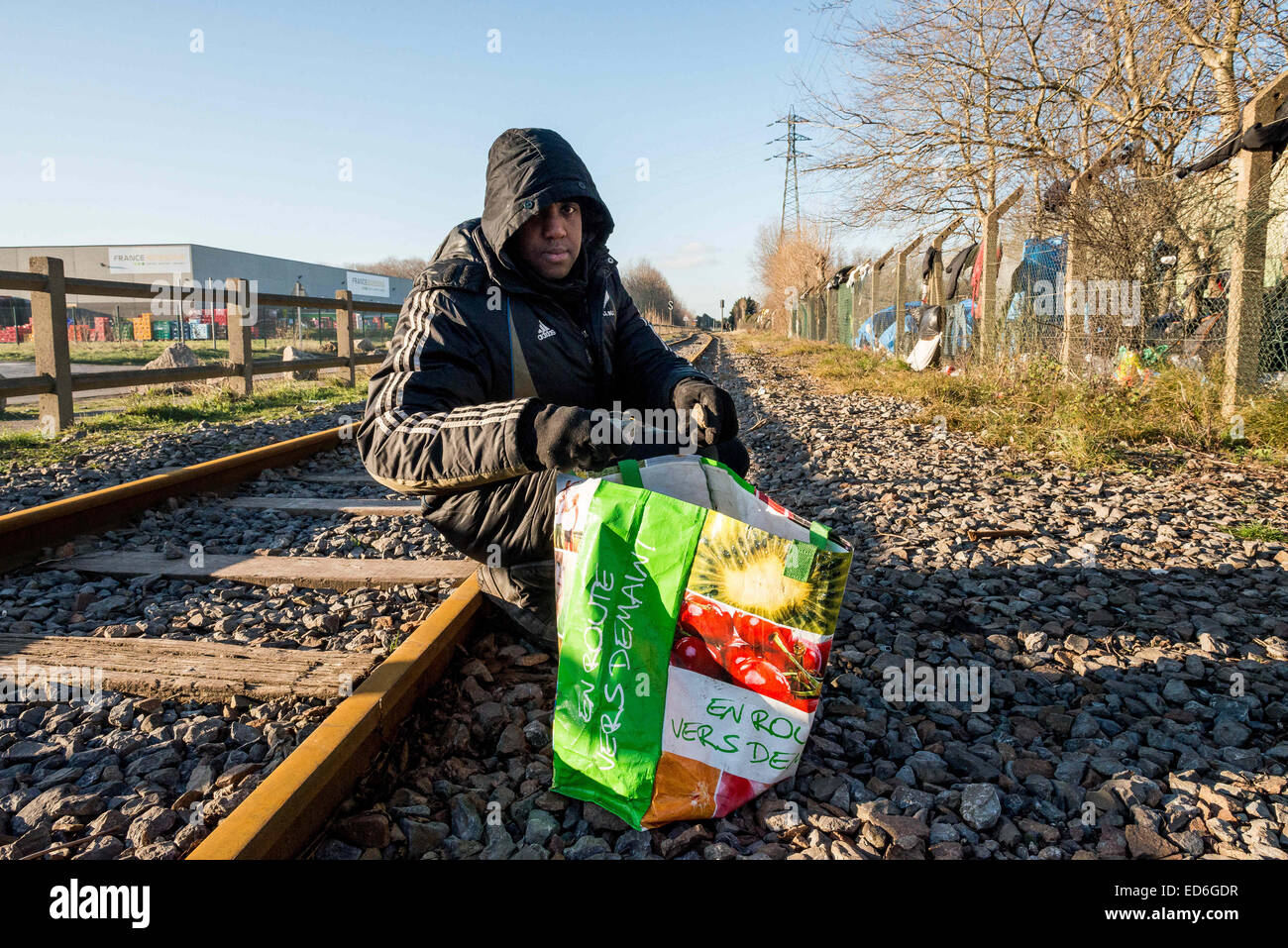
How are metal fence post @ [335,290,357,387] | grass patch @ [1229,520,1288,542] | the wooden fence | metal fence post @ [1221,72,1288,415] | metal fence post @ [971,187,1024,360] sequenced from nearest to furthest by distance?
grass patch @ [1229,520,1288,542]
metal fence post @ [1221,72,1288,415]
the wooden fence
metal fence post @ [971,187,1024,360]
metal fence post @ [335,290,357,387]

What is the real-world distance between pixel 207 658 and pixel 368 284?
71.6 m

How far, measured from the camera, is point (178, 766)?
6.11ft

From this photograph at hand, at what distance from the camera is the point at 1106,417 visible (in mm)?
5598

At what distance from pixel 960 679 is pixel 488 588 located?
1438mm

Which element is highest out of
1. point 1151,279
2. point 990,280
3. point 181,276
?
point 181,276

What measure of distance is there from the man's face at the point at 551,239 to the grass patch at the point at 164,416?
427 centimetres

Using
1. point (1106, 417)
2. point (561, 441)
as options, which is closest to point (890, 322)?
point (1106, 417)

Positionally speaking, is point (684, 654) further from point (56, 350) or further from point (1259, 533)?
point (56, 350)

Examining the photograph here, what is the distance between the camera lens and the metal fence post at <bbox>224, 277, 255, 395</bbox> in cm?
867

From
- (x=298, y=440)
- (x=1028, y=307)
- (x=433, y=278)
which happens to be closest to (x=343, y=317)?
(x=298, y=440)

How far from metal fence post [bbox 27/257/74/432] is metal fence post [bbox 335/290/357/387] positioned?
4976mm

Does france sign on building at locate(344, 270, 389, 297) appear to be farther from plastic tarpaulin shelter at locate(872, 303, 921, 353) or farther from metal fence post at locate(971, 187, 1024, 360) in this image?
metal fence post at locate(971, 187, 1024, 360)

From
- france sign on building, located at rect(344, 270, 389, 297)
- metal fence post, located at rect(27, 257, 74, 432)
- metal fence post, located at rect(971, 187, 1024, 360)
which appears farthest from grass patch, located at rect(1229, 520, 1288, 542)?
france sign on building, located at rect(344, 270, 389, 297)

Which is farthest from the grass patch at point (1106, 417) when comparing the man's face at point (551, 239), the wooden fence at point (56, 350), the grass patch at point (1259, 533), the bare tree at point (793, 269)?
the bare tree at point (793, 269)
